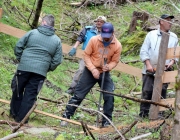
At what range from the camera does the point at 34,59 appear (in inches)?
267

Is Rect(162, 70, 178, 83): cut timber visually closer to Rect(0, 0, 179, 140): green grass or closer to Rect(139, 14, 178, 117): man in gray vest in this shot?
Rect(139, 14, 178, 117): man in gray vest

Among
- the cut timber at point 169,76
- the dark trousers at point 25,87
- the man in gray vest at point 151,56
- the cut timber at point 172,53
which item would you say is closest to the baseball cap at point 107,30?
the man in gray vest at point 151,56

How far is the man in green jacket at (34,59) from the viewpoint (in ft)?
22.3

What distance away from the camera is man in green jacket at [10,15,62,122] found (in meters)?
6.79

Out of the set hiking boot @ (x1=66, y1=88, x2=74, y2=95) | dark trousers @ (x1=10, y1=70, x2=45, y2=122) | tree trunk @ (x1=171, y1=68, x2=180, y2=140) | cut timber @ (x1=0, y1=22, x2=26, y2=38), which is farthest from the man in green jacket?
tree trunk @ (x1=171, y1=68, x2=180, y2=140)

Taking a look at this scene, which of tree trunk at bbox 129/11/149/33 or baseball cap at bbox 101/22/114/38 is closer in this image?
baseball cap at bbox 101/22/114/38

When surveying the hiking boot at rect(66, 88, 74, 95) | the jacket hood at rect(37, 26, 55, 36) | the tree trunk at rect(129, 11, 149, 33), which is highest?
the tree trunk at rect(129, 11, 149, 33)

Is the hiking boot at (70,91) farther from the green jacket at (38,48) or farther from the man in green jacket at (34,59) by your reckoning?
the green jacket at (38,48)

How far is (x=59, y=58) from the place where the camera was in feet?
23.0

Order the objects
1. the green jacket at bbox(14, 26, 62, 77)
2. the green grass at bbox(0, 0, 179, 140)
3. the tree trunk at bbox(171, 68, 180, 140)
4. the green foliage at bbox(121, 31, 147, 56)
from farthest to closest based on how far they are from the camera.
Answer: the green foliage at bbox(121, 31, 147, 56), the green grass at bbox(0, 0, 179, 140), the green jacket at bbox(14, 26, 62, 77), the tree trunk at bbox(171, 68, 180, 140)

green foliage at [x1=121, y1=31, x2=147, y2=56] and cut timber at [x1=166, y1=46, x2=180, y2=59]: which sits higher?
green foliage at [x1=121, y1=31, x2=147, y2=56]

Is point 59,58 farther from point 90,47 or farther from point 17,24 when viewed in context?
point 17,24

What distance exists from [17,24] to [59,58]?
5682 mm

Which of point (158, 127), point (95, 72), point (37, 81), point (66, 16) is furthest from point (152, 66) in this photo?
point (66, 16)
